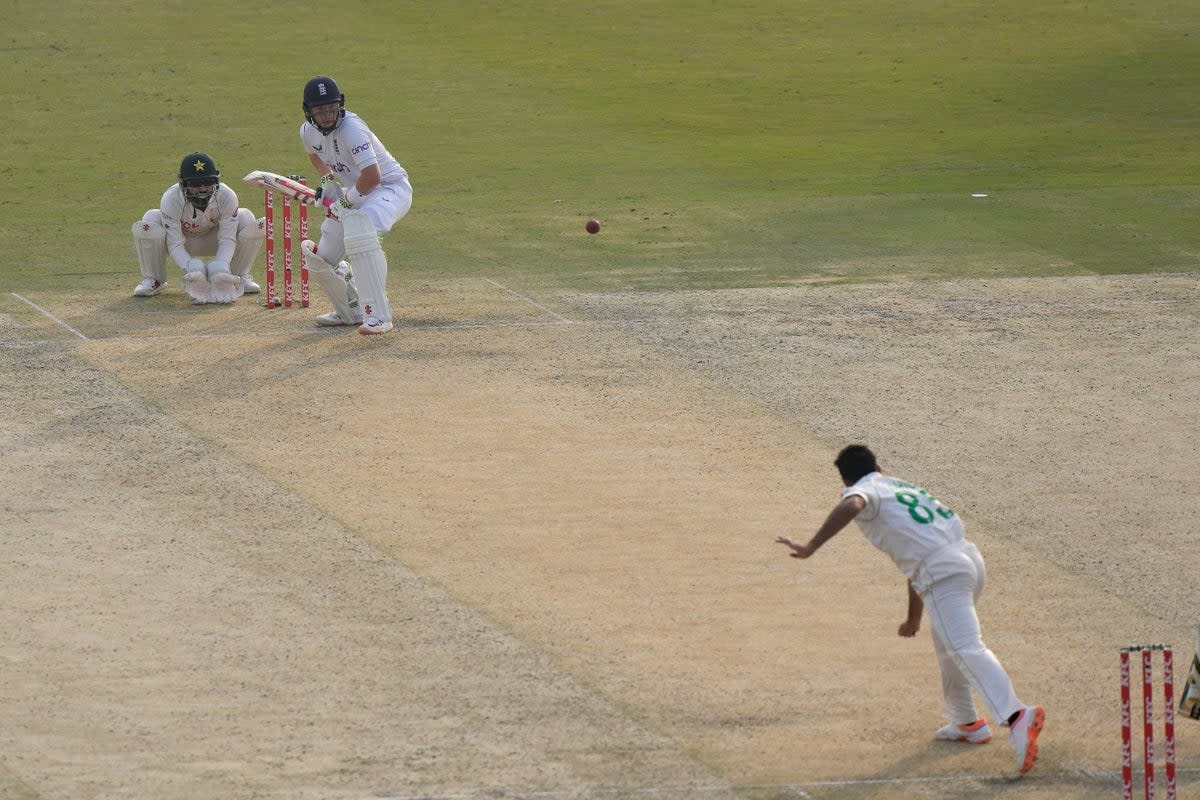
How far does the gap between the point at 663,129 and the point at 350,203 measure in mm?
11394

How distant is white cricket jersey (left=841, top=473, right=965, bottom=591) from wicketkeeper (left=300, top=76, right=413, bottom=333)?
27.1 feet

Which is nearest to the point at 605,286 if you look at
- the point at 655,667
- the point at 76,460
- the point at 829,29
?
the point at 76,460

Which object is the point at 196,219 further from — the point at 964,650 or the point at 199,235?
the point at 964,650

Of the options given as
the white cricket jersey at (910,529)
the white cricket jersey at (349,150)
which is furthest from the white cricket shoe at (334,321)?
the white cricket jersey at (910,529)

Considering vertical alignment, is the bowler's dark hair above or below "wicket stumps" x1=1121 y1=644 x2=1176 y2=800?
above

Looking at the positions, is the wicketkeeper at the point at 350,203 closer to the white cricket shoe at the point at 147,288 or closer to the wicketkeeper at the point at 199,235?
the wicketkeeper at the point at 199,235

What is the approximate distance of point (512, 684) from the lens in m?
9.66

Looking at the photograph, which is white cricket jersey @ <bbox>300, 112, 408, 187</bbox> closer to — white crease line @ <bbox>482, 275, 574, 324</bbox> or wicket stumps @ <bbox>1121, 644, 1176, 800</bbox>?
white crease line @ <bbox>482, 275, 574, 324</bbox>

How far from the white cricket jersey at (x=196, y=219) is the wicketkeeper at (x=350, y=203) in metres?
1.32

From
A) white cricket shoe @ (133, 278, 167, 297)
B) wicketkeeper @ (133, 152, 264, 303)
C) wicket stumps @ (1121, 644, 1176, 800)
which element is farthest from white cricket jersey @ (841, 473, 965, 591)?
white cricket shoe @ (133, 278, 167, 297)

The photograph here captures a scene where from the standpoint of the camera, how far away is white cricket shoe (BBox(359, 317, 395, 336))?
54.0 ft

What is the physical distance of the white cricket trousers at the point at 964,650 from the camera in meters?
8.60

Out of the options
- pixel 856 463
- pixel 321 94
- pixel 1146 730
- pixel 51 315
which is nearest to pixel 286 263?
pixel 321 94

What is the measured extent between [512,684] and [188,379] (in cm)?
650
